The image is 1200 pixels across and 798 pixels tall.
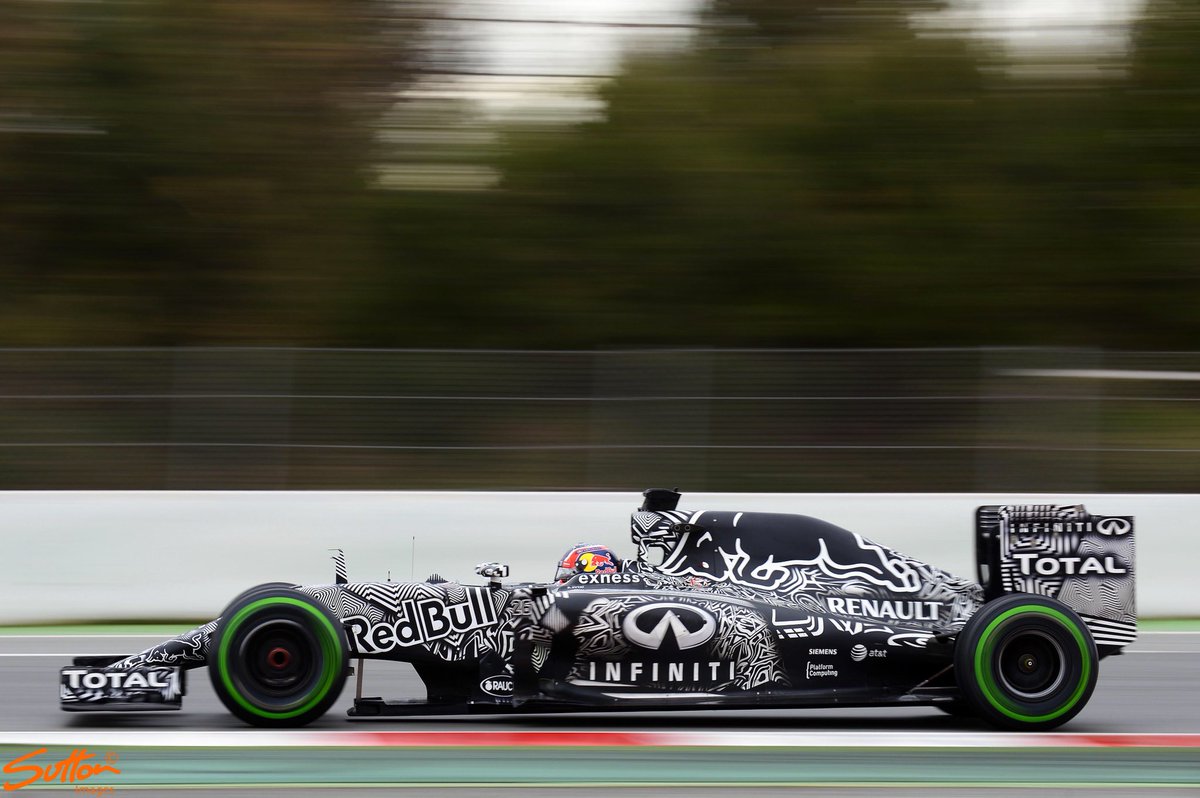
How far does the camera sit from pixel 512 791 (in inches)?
191

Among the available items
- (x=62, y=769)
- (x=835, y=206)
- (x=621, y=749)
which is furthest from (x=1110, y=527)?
(x=835, y=206)

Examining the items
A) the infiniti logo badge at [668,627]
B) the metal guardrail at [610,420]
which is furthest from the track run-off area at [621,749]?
the metal guardrail at [610,420]

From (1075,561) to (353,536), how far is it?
208 inches

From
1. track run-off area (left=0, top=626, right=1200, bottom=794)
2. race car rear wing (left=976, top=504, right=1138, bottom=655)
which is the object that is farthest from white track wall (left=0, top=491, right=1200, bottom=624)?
race car rear wing (left=976, top=504, right=1138, bottom=655)

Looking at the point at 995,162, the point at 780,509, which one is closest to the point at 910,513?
the point at 780,509

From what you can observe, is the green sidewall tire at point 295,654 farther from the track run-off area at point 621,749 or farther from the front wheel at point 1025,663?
the front wheel at point 1025,663

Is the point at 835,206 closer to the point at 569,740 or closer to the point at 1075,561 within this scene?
the point at 1075,561

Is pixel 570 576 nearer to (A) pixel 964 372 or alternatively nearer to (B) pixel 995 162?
(A) pixel 964 372

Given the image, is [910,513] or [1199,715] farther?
[910,513]

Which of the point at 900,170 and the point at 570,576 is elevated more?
the point at 900,170

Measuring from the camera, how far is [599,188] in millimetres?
15141

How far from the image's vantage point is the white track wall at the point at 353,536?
31.6 ft

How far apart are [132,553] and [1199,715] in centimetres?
677

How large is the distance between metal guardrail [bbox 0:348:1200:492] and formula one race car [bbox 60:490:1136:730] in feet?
13.0
